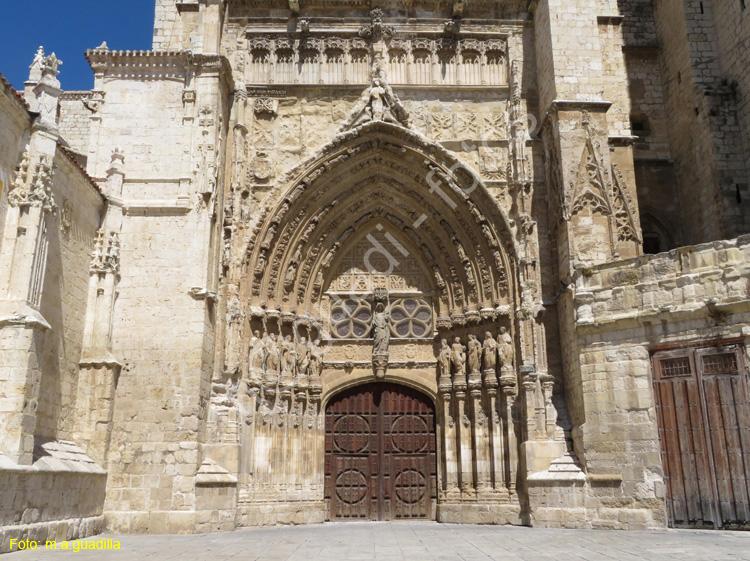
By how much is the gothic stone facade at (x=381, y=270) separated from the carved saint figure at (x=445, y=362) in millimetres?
74

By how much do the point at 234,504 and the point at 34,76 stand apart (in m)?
6.63

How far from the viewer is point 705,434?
31.1 feet

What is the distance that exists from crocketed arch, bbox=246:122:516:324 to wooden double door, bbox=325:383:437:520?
6.15ft

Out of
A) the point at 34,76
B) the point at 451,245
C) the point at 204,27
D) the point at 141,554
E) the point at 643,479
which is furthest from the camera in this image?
the point at 451,245

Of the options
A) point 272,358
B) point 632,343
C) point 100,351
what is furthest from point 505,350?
point 100,351

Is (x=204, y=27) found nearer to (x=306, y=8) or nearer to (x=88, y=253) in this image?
(x=306, y=8)

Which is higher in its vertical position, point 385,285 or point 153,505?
point 385,285

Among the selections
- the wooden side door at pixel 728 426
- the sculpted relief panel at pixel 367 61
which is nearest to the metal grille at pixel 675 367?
the wooden side door at pixel 728 426

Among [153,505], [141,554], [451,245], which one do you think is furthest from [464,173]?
[141,554]

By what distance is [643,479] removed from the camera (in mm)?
9867

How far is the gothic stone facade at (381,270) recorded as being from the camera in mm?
9492

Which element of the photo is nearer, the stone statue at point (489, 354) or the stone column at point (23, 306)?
the stone column at point (23, 306)

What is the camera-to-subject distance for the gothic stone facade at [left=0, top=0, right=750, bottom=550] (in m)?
9.49

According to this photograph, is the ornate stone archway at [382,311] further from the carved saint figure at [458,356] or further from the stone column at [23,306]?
the stone column at [23,306]
